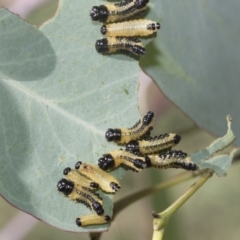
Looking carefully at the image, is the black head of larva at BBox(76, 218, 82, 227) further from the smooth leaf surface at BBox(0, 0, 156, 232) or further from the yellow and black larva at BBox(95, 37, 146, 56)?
the yellow and black larva at BBox(95, 37, 146, 56)

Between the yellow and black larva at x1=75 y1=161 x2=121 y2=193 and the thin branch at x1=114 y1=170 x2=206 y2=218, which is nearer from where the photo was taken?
the yellow and black larva at x1=75 y1=161 x2=121 y2=193

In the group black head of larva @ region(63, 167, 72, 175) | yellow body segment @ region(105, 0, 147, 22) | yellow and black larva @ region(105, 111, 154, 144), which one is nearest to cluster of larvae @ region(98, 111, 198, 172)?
yellow and black larva @ region(105, 111, 154, 144)

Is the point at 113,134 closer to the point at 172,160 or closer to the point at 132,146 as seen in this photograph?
the point at 132,146

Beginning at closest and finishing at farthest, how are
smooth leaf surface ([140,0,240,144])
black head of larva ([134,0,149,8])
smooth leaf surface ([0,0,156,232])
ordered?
smooth leaf surface ([0,0,156,232]) < black head of larva ([134,0,149,8]) < smooth leaf surface ([140,0,240,144])

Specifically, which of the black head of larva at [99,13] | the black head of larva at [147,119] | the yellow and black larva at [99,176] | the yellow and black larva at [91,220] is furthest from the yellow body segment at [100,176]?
the black head of larva at [99,13]

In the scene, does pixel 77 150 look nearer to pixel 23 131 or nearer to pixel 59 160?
pixel 59 160

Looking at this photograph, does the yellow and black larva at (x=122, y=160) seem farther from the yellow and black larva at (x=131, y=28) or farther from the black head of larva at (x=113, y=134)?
the yellow and black larva at (x=131, y=28)
